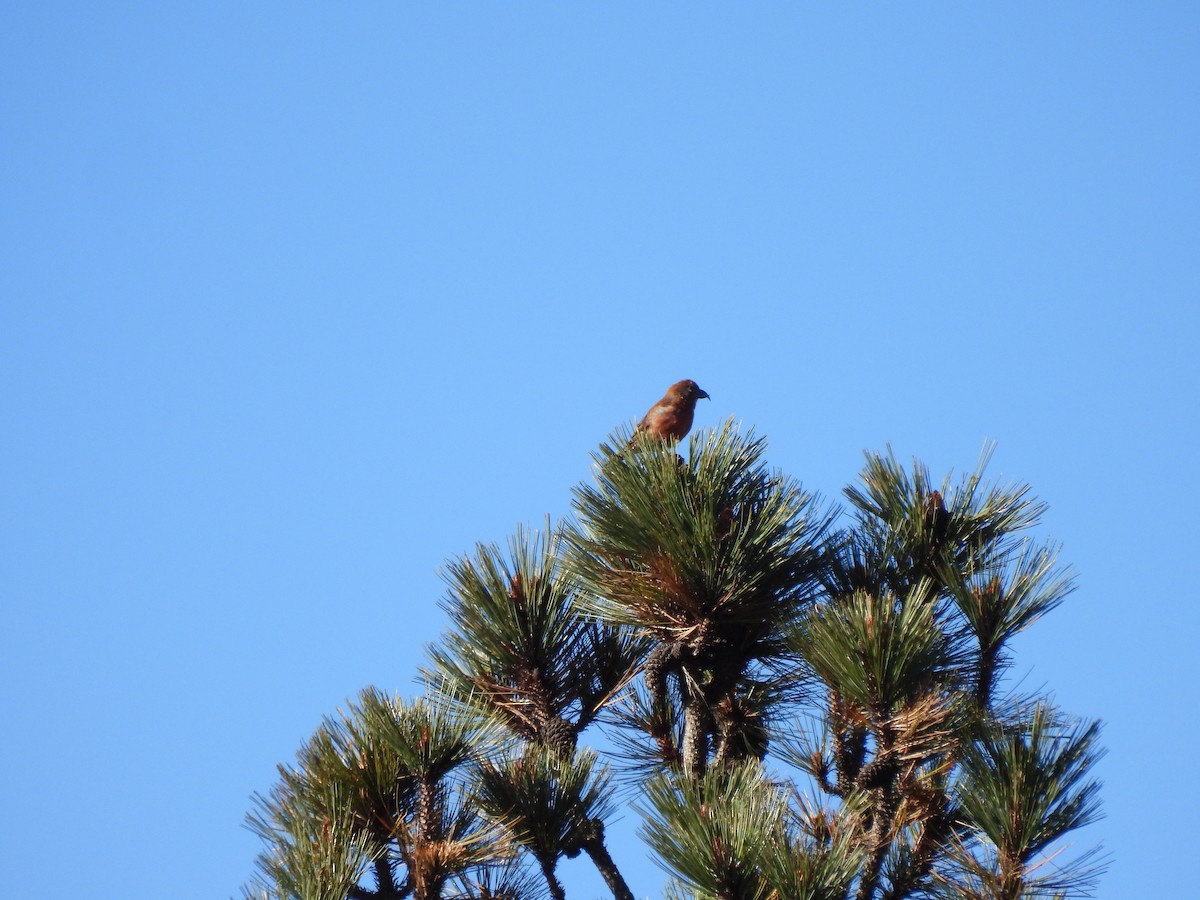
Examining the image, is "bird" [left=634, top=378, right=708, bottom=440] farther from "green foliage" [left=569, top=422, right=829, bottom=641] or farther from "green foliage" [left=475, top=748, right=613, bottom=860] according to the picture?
"green foliage" [left=475, top=748, right=613, bottom=860]

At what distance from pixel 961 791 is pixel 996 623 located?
746 millimetres

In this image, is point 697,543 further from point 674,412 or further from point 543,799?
point 674,412

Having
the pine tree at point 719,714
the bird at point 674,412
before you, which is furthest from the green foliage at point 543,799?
the bird at point 674,412

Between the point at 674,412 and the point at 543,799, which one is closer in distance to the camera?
the point at 543,799

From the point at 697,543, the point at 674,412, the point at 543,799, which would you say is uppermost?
the point at 674,412

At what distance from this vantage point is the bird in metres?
6.47

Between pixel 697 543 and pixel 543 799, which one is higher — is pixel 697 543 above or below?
above

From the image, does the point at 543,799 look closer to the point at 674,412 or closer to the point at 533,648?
the point at 533,648

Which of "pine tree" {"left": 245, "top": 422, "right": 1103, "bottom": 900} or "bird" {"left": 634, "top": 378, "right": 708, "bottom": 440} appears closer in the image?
"pine tree" {"left": 245, "top": 422, "right": 1103, "bottom": 900}

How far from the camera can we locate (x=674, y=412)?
6516 mm

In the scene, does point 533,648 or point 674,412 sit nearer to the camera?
point 533,648

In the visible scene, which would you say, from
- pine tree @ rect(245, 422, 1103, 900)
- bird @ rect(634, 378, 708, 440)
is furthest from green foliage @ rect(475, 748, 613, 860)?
bird @ rect(634, 378, 708, 440)

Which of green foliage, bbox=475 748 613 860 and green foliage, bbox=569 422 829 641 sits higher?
green foliage, bbox=569 422 829 641

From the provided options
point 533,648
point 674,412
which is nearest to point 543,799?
point 533,648
